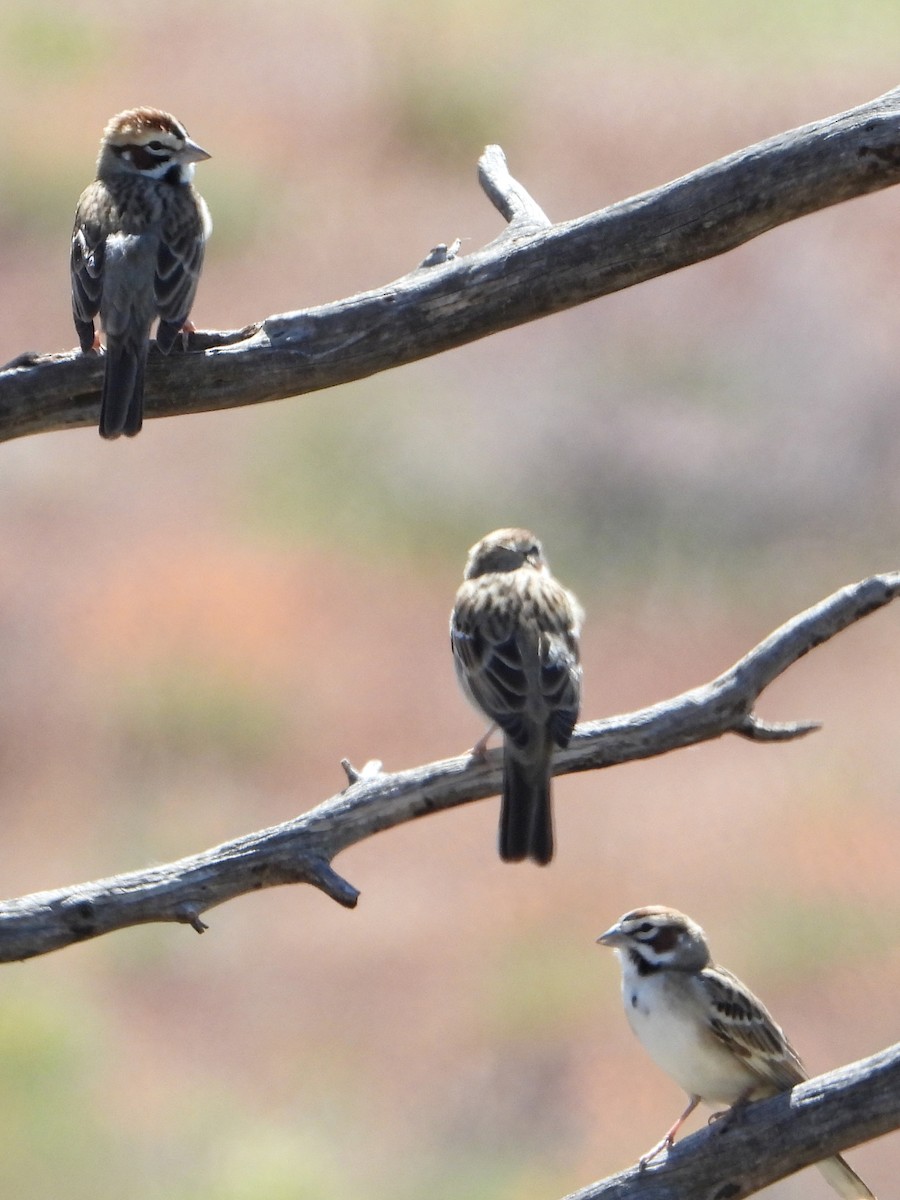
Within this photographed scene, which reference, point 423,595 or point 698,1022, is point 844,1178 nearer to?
point 698,1022

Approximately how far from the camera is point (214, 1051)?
13383mm

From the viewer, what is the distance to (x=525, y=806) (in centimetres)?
667

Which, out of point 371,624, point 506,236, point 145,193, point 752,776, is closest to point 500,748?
point 506,236

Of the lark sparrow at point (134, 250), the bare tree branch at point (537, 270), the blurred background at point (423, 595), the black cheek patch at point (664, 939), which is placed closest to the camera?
the bare tree branch at point (537, 270)

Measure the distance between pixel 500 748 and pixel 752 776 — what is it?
9.41 meters

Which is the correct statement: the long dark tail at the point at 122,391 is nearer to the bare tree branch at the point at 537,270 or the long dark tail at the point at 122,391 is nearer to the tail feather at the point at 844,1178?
the bare tree branch at the point at 537,270

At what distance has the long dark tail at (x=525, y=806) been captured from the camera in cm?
666

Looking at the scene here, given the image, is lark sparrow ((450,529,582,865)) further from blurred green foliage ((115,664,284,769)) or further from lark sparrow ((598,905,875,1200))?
blurred green foliage ((115,664,284,769))

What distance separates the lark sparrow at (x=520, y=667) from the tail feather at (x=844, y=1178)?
1414 mm

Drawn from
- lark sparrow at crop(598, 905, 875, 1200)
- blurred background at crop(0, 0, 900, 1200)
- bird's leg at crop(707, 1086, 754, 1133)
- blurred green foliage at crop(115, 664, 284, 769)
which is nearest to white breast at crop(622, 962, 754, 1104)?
lark sparrow at crop(598, 905, 875, 1200)

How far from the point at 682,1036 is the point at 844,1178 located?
2.41 ft

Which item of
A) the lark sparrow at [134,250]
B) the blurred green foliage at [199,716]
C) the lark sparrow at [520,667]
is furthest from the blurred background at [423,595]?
the lark sparrow at [134,250]

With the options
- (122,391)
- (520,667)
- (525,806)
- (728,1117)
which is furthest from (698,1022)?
(122,391)

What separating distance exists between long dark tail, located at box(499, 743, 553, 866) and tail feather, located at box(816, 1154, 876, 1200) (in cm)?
145
